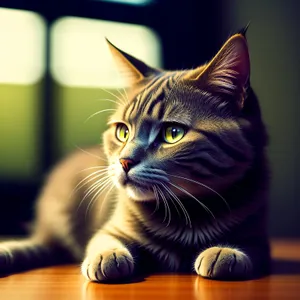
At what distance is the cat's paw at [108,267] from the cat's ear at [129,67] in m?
0.45

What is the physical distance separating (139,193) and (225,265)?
0.22 m

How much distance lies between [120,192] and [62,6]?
0.67m

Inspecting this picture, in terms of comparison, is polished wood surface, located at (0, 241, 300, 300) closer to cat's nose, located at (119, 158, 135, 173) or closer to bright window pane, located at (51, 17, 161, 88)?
cat's nose, located at (119, 158, 135, 173)

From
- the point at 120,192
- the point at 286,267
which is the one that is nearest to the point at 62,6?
the point at 120,192

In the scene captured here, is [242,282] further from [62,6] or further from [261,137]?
[62,6]

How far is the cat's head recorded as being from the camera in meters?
1.01

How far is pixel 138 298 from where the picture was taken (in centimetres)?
84

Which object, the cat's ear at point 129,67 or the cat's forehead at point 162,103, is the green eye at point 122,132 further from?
the cat's ear at point 129,67

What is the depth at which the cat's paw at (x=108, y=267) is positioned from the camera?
3.07 feet

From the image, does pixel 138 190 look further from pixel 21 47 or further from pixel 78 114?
pixel 21 47

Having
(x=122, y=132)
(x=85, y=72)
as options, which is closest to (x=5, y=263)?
(x=122, y=132)

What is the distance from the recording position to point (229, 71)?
103 cm

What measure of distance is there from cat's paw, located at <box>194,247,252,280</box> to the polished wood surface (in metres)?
0.02

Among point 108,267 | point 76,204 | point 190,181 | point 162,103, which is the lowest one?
point 76,204
